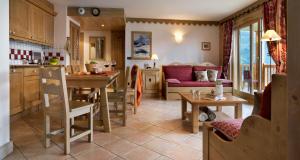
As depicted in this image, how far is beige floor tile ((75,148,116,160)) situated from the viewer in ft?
6.96

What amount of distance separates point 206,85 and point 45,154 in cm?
436

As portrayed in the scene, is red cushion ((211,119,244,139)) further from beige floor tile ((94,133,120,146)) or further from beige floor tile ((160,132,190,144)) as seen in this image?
beige floor tile ((94,133,120,146))

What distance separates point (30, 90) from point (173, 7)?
3.75m

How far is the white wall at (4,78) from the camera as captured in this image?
209 centimetres

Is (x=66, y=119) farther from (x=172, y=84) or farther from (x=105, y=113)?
(x=172, y=84)

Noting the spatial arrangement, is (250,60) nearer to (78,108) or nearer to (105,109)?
(105,109)

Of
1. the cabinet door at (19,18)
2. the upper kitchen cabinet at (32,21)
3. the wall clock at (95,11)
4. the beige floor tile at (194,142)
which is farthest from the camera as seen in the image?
the wall clock at (95,11)

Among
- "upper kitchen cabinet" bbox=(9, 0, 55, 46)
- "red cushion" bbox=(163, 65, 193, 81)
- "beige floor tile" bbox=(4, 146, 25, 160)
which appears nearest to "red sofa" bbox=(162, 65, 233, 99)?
"red cushion" bbox=(163, 65, 193, 81)

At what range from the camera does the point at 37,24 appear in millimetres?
4527

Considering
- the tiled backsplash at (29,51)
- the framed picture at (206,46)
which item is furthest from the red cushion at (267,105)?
the framed picture at (206,46)

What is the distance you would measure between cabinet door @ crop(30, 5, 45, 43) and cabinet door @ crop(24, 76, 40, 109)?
A: 3.04 ft

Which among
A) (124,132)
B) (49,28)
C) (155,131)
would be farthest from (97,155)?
(49,28)

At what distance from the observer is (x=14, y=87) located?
136 inches

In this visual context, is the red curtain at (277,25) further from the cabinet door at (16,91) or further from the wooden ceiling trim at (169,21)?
the cabinet door at (16,91)
